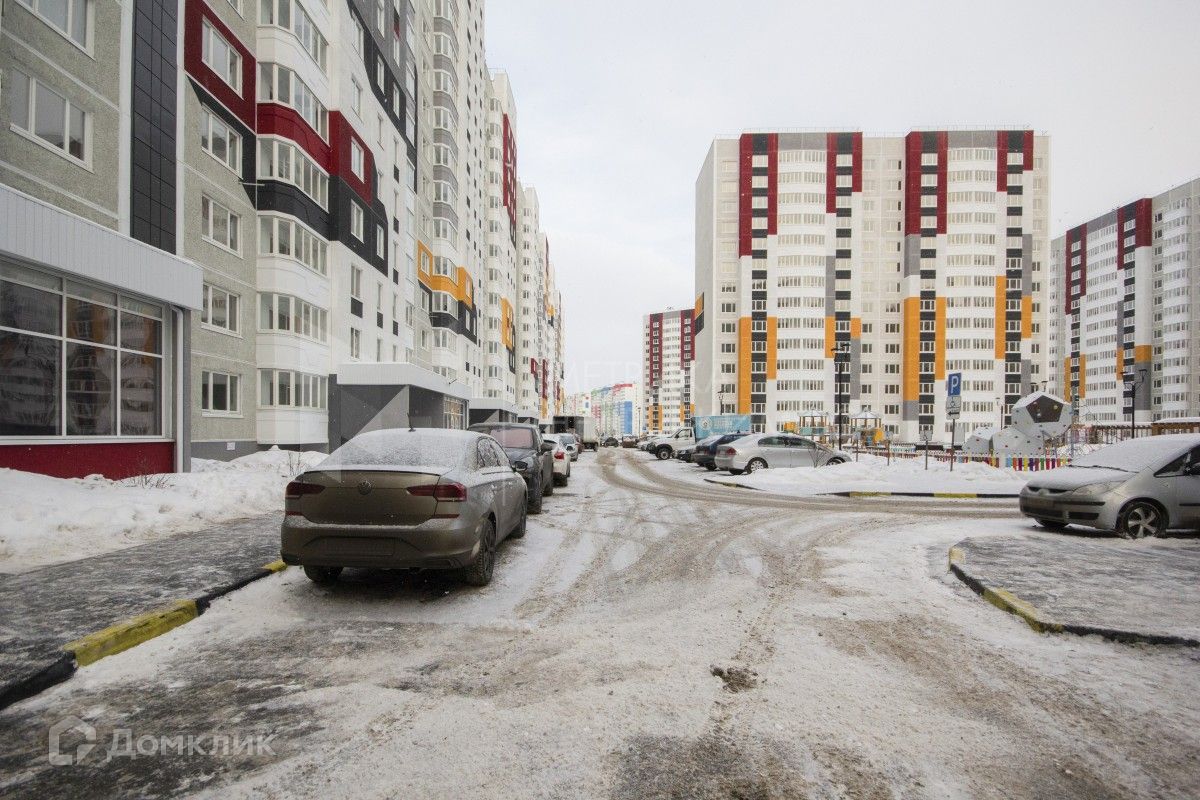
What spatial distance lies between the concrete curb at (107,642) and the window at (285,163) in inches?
759

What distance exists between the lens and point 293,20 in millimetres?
21406

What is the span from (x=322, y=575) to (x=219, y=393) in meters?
15.3

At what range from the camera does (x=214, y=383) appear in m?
A: 18.2

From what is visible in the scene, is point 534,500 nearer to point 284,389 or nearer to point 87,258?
point 87,258

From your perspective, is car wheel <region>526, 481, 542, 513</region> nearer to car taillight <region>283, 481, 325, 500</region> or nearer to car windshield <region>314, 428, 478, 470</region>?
car windshield <region>314, 428, 478, 470</region>

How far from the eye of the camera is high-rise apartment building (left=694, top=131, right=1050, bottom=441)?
77.9 meters

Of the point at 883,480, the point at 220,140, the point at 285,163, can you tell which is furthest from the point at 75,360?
the point at 883,480

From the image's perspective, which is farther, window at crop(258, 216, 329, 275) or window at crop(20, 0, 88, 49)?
window at crop(258, 216, 329, 275)

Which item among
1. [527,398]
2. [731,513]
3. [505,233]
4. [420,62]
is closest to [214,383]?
[731,513]

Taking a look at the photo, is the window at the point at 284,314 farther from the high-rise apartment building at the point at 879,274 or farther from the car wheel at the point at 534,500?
the high-rise apartment building at the point at 879,274

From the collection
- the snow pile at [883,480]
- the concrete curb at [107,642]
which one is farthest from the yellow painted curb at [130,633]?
the snow pile at [883,480]

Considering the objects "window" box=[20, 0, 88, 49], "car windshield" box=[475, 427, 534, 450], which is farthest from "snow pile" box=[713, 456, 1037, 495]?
"window" box=[20, 0, 88, 49]

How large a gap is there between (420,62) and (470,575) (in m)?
43.4

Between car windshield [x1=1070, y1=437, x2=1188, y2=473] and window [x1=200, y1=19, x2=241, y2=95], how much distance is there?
78.7 feet
